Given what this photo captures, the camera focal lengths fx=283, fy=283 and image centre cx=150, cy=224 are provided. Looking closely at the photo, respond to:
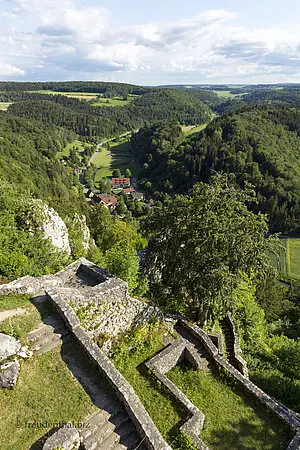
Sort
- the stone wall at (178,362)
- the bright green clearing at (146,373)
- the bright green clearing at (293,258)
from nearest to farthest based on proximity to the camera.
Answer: the stone wall at (178,362), the bright green clearing at (146,373), the bright green clearing at (293,258)

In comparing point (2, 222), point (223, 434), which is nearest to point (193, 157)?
point (2, 222)

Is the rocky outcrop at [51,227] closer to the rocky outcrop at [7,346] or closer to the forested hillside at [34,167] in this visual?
the rocky outcrop at [7,346]

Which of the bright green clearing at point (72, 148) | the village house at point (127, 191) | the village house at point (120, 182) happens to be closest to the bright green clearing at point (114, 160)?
the village house at point (120, 182)

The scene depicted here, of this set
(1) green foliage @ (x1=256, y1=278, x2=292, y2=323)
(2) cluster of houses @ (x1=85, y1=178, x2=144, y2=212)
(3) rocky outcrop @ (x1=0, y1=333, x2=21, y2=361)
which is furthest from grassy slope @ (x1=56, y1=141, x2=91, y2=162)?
(3) rocky outcrop @ (x1=0, y1=333, x2=21, y2=361)

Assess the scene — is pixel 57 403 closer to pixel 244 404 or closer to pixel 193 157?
pixel 244 404

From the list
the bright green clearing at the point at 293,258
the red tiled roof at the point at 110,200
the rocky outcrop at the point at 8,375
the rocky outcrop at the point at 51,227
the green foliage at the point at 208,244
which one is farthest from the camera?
the red tiled roof at the point at 110,200

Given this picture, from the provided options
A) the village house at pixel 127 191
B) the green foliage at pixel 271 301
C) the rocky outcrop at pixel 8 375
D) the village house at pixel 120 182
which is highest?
the rocky outcrop at pixel 8 375
